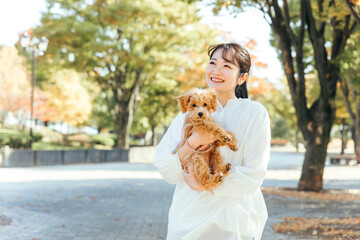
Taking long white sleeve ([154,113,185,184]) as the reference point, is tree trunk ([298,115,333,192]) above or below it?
below

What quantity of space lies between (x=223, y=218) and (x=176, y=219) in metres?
0.27

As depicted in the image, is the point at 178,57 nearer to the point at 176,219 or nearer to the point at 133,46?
the point at 133,46

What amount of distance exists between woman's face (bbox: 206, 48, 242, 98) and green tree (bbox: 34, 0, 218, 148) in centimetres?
2188

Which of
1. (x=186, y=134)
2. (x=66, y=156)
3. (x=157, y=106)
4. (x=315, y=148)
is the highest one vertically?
(x=157, y=106)

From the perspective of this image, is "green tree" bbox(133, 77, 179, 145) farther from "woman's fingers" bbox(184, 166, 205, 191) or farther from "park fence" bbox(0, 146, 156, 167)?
"woman's fingers" bbox(184, 166, 205, 191)

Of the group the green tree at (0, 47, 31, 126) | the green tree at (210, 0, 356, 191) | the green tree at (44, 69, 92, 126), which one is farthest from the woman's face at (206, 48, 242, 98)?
the green tree at (44, 69, 92, 126)

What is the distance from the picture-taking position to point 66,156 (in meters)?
26.4

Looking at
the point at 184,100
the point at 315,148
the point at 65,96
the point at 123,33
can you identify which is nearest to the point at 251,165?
the point at 184,100

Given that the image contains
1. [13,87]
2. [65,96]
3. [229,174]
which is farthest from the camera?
[65,96]

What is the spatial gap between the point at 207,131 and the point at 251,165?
0.28 m

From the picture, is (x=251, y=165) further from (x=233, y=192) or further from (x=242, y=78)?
(x=242, y=78)

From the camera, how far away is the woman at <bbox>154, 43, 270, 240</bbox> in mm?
2404

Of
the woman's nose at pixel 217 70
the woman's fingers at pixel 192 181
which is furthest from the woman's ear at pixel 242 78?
the woman's fingers at pixel 192 181

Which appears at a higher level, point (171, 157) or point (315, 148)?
point (171, 157)
